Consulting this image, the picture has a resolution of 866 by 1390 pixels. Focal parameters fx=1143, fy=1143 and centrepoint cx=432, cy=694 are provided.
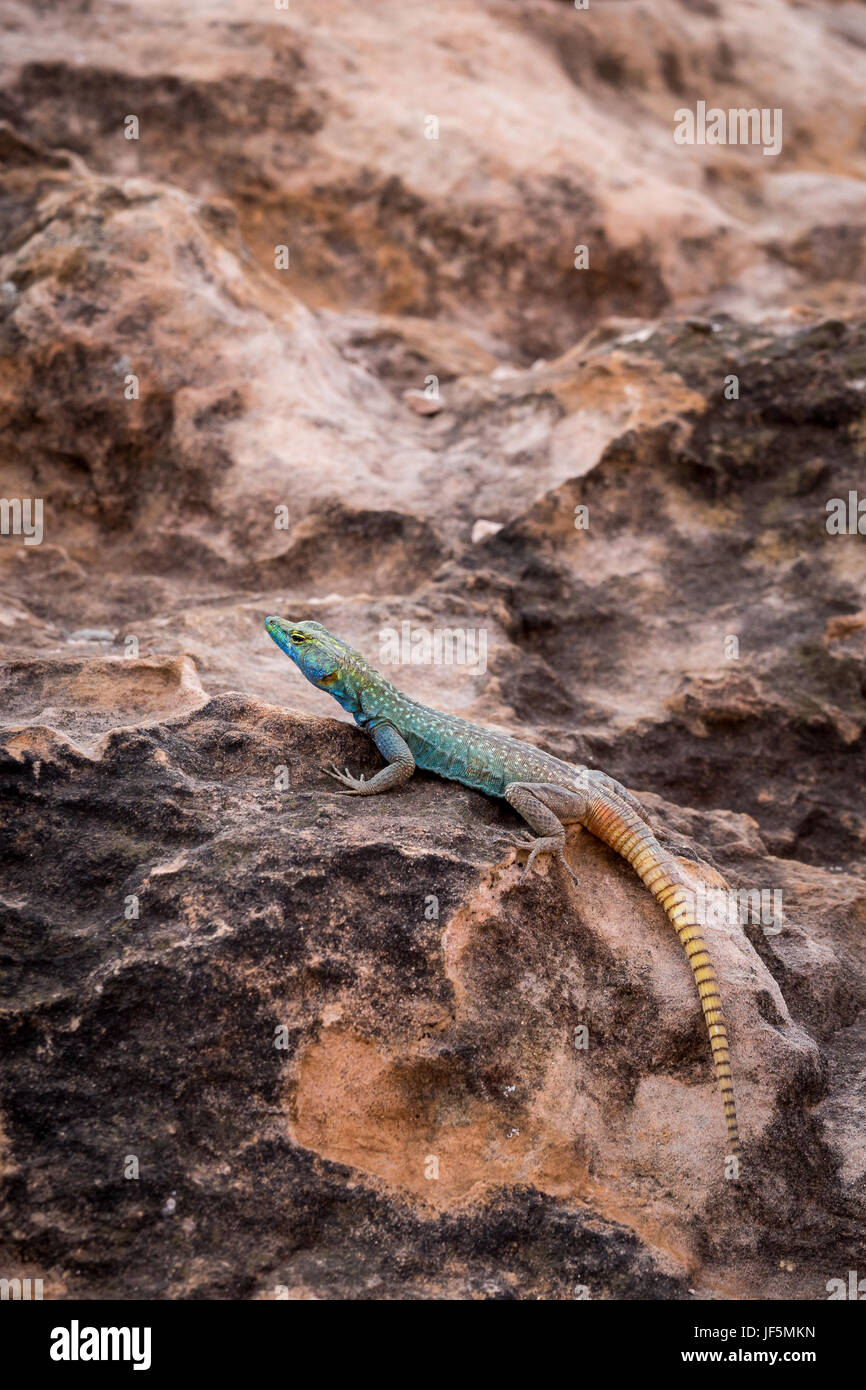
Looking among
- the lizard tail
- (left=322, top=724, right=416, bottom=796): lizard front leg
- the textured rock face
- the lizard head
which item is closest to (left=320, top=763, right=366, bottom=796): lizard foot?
(left=322, top=724, right=416, bottom=796): lizard front leg

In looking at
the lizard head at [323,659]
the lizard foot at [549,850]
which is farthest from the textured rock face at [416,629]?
the lizard head at [323,659]

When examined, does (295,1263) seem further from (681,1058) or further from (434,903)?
(681,1058)

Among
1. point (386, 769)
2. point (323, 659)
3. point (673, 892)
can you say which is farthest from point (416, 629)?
point (673, 892)

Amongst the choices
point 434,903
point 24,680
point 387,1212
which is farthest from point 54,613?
point 387,1212

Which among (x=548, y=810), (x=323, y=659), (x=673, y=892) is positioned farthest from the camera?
(x=323, y=659)

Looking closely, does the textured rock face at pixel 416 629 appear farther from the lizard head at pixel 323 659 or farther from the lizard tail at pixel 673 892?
the lizard head at pixel 323 659

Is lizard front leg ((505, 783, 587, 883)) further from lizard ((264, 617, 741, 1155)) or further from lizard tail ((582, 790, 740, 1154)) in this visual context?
lizard tail ((582, 790, 740, 1154))

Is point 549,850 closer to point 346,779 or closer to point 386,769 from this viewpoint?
point 386,769
